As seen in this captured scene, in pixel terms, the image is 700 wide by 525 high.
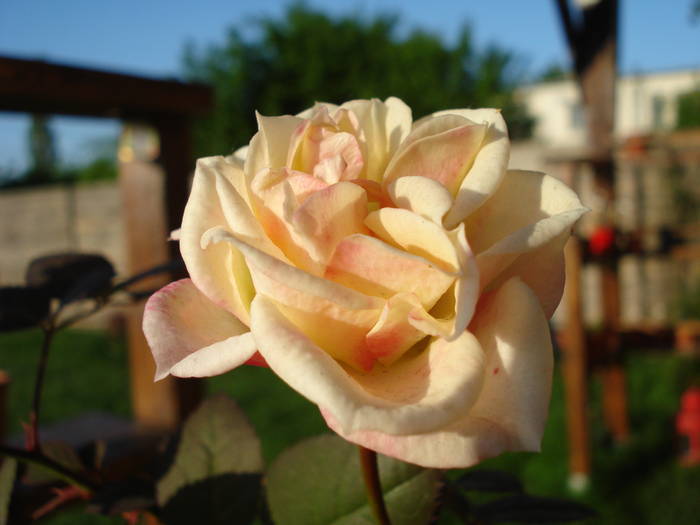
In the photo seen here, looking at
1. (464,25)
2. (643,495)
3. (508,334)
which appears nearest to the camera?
(508,334)

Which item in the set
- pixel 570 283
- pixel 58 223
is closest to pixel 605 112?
pixel 570 283

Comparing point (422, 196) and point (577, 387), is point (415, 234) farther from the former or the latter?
point (577, 387)

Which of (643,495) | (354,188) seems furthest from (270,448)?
(354,188)

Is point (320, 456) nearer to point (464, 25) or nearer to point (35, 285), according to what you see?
point (35, 285)

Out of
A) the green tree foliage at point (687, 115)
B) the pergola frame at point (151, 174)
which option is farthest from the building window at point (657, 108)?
the pergola frame at point (151, 174)

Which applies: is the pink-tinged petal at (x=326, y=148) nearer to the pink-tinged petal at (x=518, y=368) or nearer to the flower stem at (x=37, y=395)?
the pink-tinged petal at (x=518, y=368)

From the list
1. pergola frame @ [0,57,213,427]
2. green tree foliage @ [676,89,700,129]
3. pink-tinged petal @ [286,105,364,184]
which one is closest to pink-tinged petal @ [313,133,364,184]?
pink-tinged petal @ [286,105,364,184]
